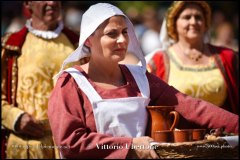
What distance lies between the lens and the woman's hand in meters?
4.62

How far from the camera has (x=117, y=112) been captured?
191 inches

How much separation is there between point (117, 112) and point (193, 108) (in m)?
0.58

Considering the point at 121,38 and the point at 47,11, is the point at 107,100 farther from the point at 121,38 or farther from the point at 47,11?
the point at 47,11

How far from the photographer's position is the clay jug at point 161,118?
16.3ft

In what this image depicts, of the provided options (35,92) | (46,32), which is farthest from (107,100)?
(46,32)

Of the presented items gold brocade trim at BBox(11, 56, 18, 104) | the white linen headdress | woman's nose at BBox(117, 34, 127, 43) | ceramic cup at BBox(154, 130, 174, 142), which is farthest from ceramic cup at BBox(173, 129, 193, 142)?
gold brocade trim at BBox(11, 56, 18, 104)

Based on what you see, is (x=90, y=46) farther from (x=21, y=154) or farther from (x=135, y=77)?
(x=21, y=154)

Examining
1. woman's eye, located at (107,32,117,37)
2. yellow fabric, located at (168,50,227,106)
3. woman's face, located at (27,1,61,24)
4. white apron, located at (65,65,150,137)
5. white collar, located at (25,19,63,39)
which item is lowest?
yellow fabric, located at (168,50,227,106)

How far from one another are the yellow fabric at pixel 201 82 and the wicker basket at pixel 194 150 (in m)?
2.13

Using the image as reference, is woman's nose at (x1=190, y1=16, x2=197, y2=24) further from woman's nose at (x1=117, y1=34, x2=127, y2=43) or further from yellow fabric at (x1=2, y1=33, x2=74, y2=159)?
woman's nose at (x1=117, y1=34, x2=127, y2=43)

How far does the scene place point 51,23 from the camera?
7004 millimetres

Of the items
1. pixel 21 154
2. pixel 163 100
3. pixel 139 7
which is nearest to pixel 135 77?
pixel 163 100

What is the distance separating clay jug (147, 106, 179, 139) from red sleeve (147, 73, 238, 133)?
0.55ft

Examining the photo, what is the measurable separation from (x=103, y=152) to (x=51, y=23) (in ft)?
8.47
